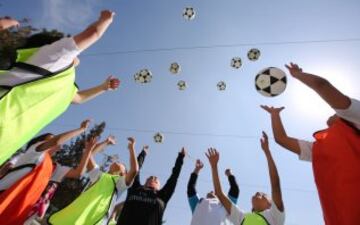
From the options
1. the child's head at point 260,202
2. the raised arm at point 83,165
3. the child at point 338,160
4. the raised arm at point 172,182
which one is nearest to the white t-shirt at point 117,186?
the raised arm at point 83,165

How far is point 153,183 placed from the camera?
7.63 metres

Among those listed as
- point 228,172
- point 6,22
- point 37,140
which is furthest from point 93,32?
point 228,172

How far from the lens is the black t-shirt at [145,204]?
6598mm

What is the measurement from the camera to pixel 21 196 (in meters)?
4.54

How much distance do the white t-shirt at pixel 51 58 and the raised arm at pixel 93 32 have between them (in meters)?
0.07

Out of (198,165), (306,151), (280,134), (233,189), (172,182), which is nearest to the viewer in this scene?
(306,151)

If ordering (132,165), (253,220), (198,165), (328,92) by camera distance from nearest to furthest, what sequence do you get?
(328,92) → (253,220) → (132,165) → (198,165)

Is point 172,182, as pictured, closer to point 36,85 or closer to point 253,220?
point 253,220

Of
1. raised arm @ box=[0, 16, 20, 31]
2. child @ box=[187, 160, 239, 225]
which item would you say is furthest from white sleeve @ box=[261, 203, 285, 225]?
raised arm @ box=[0, 16, 20, 31]

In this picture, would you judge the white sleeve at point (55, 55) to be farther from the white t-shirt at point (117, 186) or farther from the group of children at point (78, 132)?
the white t-shirt at point (117, 186)

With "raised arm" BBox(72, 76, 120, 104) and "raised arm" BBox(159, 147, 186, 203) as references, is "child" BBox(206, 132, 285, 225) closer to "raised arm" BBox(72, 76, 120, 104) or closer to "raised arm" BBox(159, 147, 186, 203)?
"raised arm" BBox(159, 147, 186, 203)

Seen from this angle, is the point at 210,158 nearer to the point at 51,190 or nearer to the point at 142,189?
the point at 142,189

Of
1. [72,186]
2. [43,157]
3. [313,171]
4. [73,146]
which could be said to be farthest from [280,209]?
[73,146]

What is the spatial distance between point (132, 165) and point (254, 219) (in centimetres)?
266
